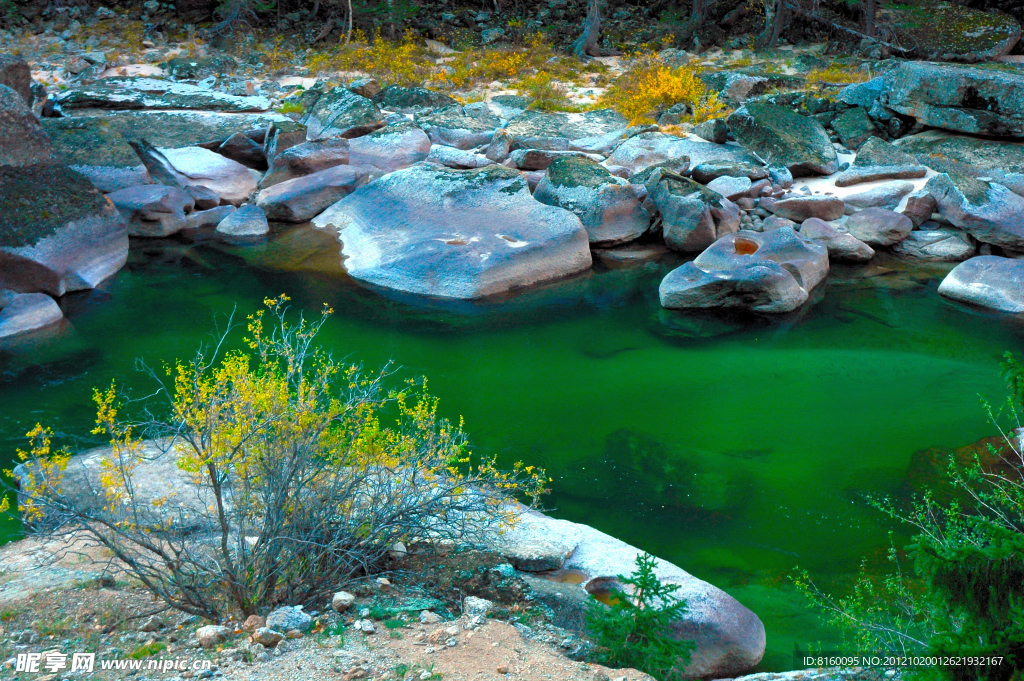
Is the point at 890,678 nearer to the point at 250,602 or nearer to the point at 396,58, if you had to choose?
the point at 250,602

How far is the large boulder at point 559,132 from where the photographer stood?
40.2 feet

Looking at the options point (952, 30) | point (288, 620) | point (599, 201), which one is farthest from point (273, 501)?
point (952, 30)

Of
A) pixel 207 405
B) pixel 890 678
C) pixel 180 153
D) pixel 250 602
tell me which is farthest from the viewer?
pixel 180 153

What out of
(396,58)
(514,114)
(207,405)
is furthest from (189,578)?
(396,58)

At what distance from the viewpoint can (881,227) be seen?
9867 millimetres

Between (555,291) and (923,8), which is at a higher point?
(923,8)

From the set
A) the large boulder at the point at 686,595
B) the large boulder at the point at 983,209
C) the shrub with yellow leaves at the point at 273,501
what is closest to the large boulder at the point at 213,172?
the shrub with yellow leaves at the point at 273,501

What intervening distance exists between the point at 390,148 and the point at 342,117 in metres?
1.37

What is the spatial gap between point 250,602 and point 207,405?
0.97 meters

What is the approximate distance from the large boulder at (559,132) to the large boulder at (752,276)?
404 cm

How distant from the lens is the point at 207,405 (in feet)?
12.8

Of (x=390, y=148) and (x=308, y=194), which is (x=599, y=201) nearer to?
(x=390, y=148)

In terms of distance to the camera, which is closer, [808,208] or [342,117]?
[808,208]

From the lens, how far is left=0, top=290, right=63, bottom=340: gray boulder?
766 centimetres
